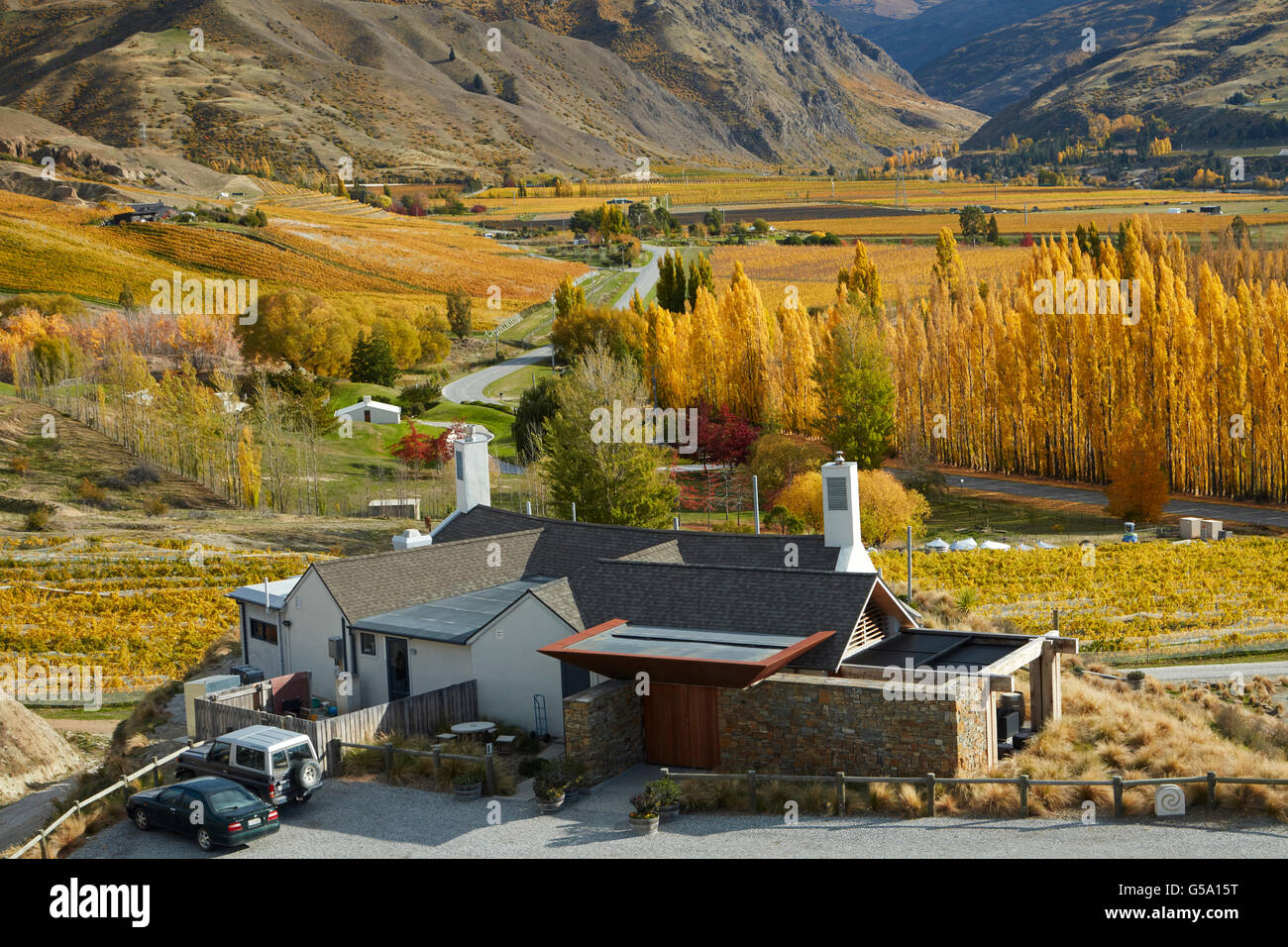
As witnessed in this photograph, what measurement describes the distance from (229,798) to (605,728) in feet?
21.8

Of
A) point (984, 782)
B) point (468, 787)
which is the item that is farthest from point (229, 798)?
point (984, 782)

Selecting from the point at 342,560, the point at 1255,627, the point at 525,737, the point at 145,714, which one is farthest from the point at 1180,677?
the point at 145,714

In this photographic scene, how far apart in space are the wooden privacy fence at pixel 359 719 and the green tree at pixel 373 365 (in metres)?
75.9

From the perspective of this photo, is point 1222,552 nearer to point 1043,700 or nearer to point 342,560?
point 1043,700

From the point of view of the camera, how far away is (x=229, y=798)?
19.4 metres

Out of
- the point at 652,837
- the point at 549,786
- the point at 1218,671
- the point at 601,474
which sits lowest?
the point at 1218,671

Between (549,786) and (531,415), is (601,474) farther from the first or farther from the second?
(549,786)

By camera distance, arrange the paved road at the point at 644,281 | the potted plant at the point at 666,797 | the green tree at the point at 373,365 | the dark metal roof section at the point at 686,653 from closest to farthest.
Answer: the potted plant at the point at 666,797, the dark metal roof section at the point at 686,653, the green tree at the point at 373,365, the paved road at the point at 644,281

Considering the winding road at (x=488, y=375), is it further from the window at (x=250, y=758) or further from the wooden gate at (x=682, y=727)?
the window at (x=250, y=758)

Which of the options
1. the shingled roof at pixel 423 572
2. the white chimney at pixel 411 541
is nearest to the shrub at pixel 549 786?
the shingled roof at pixel 423 572

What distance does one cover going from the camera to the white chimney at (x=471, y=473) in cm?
3462

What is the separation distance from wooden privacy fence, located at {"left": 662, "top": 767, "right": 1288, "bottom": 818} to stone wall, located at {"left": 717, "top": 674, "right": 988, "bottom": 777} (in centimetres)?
45

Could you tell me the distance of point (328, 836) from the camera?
19.6 m

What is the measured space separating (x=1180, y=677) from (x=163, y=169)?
644 ft
